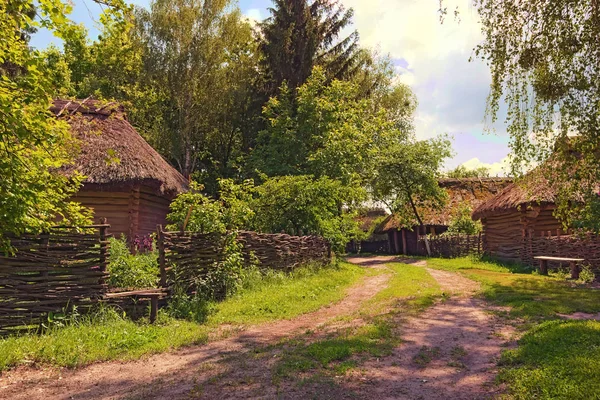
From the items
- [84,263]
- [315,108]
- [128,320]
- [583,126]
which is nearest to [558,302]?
[583,126]

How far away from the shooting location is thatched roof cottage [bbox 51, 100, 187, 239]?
1408cm

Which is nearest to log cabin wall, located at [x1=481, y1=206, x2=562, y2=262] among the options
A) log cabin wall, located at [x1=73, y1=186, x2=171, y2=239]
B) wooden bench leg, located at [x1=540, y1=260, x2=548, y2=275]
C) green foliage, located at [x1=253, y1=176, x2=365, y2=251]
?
wooden bench leg, located at [x1=540, y1=260, x2=548, y2=275]

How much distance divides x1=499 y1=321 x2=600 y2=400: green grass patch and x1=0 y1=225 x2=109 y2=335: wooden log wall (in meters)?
6.36

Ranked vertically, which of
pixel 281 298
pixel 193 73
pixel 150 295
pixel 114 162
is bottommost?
pixel 281 298

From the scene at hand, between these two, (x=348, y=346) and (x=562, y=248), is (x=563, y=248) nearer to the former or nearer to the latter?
(x=562, y=248)

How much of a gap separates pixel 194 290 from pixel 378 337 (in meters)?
4.44

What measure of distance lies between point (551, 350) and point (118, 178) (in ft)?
41.0

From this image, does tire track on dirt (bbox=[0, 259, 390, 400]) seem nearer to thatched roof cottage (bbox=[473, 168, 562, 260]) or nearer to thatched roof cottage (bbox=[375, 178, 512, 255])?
thatched roof cottage (bbox=[473, 168, 562, 260])

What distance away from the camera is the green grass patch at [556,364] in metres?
4.25

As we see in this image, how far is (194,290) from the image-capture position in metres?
9.58

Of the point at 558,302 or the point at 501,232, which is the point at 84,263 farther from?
the point at 501,232

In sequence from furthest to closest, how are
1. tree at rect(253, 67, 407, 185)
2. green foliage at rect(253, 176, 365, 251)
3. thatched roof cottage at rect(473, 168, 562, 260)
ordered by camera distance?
1. tree at rect(253, 67, 407, 185)
2. thatched roof cottage at rect(473, 168, 562, 260)
3. green foliage at rect(253, 176, 365, 251)

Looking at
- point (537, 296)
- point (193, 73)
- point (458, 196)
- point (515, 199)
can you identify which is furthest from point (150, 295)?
point (458, 196)

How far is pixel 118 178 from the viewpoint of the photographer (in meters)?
14.0
